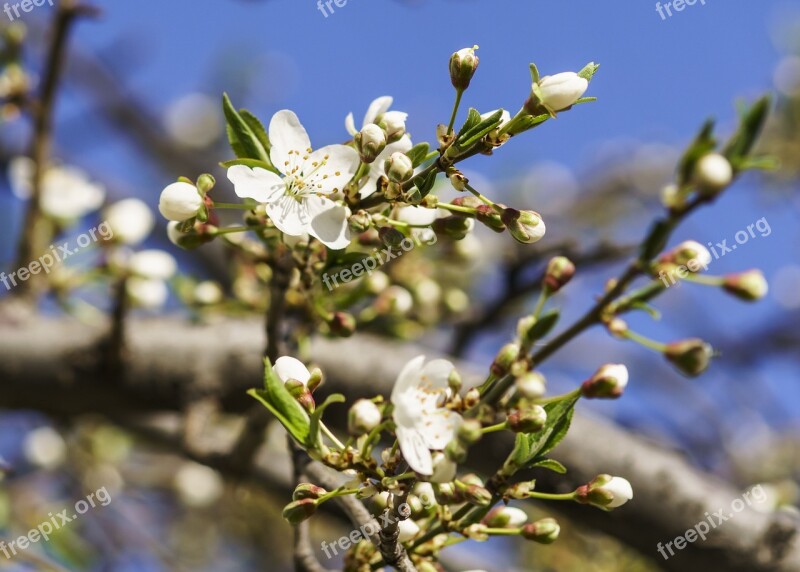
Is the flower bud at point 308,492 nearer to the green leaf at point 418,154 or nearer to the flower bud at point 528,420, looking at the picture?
the flower bud at point 528,420

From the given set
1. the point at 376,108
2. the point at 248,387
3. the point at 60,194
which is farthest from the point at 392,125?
the point at 60,194

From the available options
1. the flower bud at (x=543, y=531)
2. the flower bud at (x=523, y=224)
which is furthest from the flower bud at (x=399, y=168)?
the flower bud at (x=543, y=531)

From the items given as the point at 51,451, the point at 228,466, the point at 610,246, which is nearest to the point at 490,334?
the point at 610,246

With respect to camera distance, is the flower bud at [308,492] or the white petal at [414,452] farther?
the flower bud at [308,492]

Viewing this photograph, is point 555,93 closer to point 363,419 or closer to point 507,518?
point 363,419

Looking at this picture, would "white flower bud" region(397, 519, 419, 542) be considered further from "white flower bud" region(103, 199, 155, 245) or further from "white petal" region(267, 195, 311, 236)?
"white flower bud" region(103, 199, 155, 245)

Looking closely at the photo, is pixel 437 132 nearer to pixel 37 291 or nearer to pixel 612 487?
pixel 612 487
